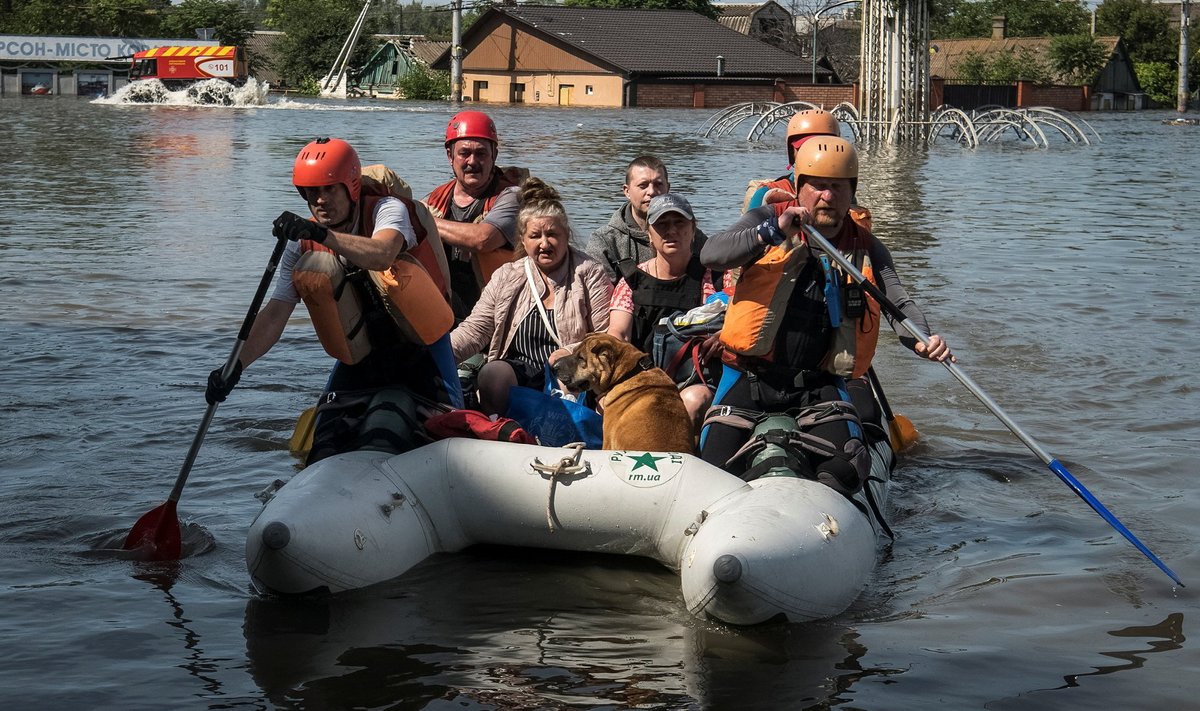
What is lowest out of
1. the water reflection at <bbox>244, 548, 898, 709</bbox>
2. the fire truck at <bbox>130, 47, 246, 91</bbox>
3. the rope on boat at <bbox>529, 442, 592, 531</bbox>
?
the water reflection at <bbox>244, 548, 898, 709</bbox>

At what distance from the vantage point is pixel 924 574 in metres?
6.41

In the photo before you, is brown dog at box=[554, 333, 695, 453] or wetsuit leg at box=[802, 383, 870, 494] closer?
wetsuit leg at box=[802, 383, 870, 494]

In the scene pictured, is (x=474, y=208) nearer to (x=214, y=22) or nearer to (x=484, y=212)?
(x=484, y=212)

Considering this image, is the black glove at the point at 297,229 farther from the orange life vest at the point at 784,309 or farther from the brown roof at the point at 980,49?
the brown roof at the point at 980,49

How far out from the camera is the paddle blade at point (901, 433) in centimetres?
823

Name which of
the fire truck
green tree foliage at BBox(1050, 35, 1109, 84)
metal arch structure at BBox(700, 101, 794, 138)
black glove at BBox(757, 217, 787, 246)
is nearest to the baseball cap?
black glove at BBox(757, 217, 787, 246)

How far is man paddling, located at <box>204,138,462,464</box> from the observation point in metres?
5.89

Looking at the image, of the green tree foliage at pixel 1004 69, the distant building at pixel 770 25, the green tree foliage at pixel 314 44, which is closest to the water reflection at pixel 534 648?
the green tree foliage at pixel 1004 69

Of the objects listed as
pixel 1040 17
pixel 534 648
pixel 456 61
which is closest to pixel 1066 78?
pixel 1040 17

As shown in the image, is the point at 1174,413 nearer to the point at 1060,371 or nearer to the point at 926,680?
the point at 1060,371

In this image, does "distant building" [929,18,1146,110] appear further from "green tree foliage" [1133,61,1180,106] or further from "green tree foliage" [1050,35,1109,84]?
"green tree foliage" [1133,61,1180,106]

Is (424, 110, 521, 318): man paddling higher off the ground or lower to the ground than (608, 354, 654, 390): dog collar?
higher

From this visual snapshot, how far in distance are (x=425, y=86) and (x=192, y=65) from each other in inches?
664

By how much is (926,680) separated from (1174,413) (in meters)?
5.06
